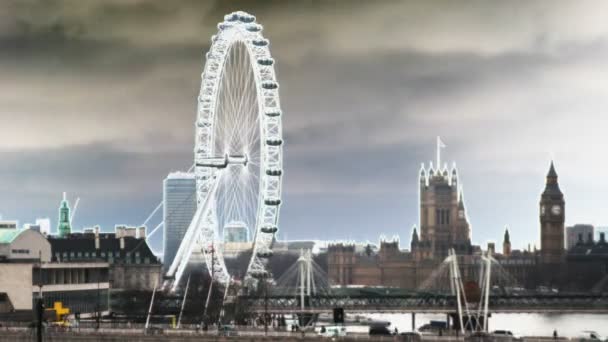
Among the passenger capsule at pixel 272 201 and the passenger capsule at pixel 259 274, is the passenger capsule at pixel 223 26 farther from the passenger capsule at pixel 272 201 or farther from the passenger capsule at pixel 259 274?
the passenger capsule at pixel 259 274

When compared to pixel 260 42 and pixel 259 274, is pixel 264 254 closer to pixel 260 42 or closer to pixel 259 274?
pixel 259 274

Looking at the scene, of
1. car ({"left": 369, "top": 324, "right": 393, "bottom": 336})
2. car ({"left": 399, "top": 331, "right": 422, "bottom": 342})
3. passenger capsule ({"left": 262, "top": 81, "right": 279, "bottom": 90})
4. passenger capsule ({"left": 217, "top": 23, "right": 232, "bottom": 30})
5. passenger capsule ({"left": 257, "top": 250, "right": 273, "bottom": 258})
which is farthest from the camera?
passenger capsule ({"left": 257, "top": 250, "right": 273, "bottom": 258})

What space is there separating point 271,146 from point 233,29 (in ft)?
39.3

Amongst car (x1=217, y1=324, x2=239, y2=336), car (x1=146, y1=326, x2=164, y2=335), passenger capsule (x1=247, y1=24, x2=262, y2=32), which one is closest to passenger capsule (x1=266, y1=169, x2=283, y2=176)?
passenger capsule (x1=247, y1=24, x2=262, y2=32)

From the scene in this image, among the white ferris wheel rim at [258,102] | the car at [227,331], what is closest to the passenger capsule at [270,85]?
the white ferris wheel rim at [258,102]

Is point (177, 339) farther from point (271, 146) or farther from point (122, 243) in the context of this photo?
point (122, 243)

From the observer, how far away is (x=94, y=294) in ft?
448

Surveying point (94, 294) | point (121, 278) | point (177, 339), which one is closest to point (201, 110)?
point (94, 294)

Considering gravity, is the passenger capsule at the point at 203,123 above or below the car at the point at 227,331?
above

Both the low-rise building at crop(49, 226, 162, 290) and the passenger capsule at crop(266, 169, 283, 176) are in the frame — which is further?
the low-rise building at crop(49, 226, 162, 290)

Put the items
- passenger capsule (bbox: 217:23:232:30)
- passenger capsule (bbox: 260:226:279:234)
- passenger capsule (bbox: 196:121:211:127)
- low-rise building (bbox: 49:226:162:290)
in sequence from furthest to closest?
1. low-rise building (bbox: 49:226:162:290)
2. passenger capsule (bbox: 260:226:279:234)
3. passenger capsule (bbox: 196:121:211:127)
4. passenger capsule (bbox: 217:23:232:30)

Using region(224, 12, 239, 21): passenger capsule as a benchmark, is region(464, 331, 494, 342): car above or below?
below

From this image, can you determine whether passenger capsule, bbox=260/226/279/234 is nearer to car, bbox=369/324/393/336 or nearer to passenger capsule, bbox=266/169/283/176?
passenger capsule, bbox=266/169/283/176

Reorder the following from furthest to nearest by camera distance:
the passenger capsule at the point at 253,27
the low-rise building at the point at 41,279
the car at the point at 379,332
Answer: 1. the passenger capsule at the point at 253,27
2. the low-rise building at the point at 41,279
3. the car at the point at 379,332
